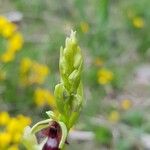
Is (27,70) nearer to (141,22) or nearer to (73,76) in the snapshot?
(141,22)

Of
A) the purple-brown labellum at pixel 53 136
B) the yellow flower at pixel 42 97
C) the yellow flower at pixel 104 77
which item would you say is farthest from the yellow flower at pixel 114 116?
the purple-brown labellum at pixel 53 136

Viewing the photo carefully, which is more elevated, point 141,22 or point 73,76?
point 73,76

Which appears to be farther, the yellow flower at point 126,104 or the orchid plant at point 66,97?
the yellow flower at point 126,104

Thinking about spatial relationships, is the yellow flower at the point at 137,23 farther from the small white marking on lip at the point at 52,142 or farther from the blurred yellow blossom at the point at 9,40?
the small white marking on lip at the point at 52,142

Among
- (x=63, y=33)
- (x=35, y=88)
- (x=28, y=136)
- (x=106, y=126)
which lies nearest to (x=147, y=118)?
(x=106, y=126)

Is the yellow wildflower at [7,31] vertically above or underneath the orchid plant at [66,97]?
underneath

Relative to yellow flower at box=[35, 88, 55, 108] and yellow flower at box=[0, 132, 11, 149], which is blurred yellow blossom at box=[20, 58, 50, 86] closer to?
yellow flower at box=[35, 88, 55, 108]

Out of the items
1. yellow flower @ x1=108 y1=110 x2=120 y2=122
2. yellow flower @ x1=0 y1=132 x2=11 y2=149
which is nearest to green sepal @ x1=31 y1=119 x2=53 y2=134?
yellow flower @ x1=0 y1=132 x2=11 y2=149
